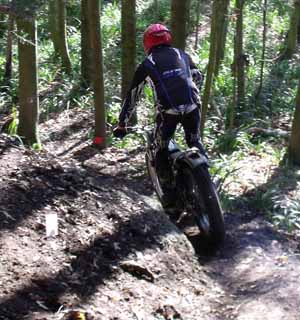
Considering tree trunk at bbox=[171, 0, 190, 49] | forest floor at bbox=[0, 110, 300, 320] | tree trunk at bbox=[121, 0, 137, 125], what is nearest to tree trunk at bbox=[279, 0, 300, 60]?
tree trunk at bbox=[121, 0, 137, 125]

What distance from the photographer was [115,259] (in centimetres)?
492

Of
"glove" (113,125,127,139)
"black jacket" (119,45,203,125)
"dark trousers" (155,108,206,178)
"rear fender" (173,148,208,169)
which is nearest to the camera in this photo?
"rear fender" (173,148,208,169)

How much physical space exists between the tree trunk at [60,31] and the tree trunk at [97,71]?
5.59m

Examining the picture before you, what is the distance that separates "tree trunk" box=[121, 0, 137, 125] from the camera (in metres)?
10.6

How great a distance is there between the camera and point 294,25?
17.6m

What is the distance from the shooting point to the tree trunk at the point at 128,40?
34.7ft

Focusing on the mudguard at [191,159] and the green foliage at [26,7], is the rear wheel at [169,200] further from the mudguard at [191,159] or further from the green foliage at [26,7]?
the green foliage at [26,7]

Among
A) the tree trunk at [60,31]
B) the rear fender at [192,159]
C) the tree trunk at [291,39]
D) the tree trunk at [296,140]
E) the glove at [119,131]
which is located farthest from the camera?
the tree trunk at [291,39]

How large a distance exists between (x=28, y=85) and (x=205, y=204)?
14.7 ft

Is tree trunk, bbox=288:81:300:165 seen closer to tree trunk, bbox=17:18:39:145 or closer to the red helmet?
the red helmet

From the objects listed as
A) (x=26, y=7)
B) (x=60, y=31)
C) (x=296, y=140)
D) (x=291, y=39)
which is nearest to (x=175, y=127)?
(x=26, y=7)

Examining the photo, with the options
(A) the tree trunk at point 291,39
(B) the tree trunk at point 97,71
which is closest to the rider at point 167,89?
(B) the tree trunk at point 97,71

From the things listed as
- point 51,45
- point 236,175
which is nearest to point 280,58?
point 51,45

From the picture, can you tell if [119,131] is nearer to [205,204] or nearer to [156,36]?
[156,36]
